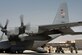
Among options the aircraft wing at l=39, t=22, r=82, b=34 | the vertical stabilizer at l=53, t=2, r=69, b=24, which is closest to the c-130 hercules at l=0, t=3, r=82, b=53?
the aircraft wing at l=39, t=22, r=82, b=34

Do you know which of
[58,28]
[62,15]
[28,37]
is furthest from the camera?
[62,15]

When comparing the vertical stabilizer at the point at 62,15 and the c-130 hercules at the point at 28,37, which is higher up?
the vertical stabilizer at the point at 62,15

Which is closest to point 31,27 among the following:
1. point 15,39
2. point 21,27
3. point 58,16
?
point 21,27

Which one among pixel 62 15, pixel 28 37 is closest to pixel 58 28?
pixel 28 37

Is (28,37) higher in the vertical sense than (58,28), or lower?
lower

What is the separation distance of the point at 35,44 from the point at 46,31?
319 centimetres

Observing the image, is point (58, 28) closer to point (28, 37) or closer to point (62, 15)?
point (28, 37)

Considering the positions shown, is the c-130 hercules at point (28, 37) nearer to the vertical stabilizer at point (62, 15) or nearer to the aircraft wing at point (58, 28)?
the aircraft wing at point (58, 28)

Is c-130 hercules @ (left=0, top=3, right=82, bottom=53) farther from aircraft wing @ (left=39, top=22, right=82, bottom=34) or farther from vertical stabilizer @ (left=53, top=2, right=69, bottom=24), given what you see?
vertical stabilizer @ (left=53, top=2, right=69, bottom=24)

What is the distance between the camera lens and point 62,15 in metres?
37.9

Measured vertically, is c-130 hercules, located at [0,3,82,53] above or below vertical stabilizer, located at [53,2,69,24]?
below

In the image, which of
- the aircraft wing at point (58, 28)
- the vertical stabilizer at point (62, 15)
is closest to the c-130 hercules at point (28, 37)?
the aircraft wing at point (58, 28)

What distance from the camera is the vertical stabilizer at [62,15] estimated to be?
37438 millimetres

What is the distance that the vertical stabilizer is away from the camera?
123 feet
